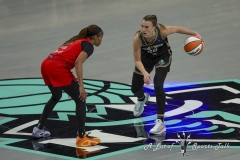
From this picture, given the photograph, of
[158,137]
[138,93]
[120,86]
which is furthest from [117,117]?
[120,86]

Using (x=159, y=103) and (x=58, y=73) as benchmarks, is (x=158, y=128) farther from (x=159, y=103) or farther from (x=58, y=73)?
(x=58, y=73)

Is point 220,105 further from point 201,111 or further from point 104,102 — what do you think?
point 104,102

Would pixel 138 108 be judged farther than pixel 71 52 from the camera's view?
Yes

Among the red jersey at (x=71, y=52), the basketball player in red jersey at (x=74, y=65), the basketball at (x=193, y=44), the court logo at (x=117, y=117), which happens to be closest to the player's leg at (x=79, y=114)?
the basketball player in red jersey at (x=74, y=65)

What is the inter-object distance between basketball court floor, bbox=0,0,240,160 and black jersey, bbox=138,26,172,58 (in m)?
1.07

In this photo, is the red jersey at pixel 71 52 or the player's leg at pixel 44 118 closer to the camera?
the red jersey at pixel 71 52

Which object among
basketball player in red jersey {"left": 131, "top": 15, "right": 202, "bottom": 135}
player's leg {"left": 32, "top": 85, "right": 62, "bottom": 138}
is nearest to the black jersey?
basketball player in red jersey {"left": 131, "top": 15, "right": 202, "bottom": 135}

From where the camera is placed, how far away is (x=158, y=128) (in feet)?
35.9

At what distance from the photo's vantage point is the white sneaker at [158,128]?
1090cm

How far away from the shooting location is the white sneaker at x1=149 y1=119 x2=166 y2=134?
10.9m

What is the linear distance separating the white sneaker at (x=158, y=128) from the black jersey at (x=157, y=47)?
104cm

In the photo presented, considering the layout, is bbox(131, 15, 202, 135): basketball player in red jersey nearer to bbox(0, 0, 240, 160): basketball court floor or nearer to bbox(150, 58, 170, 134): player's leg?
bbox(150, 58, 170, 134): player's leg

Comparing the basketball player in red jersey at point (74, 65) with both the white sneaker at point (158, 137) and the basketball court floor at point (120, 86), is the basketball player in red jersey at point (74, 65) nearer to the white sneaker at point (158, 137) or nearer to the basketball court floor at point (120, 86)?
the basketball court floor at point (120, 86)

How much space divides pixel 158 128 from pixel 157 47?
1.24m
